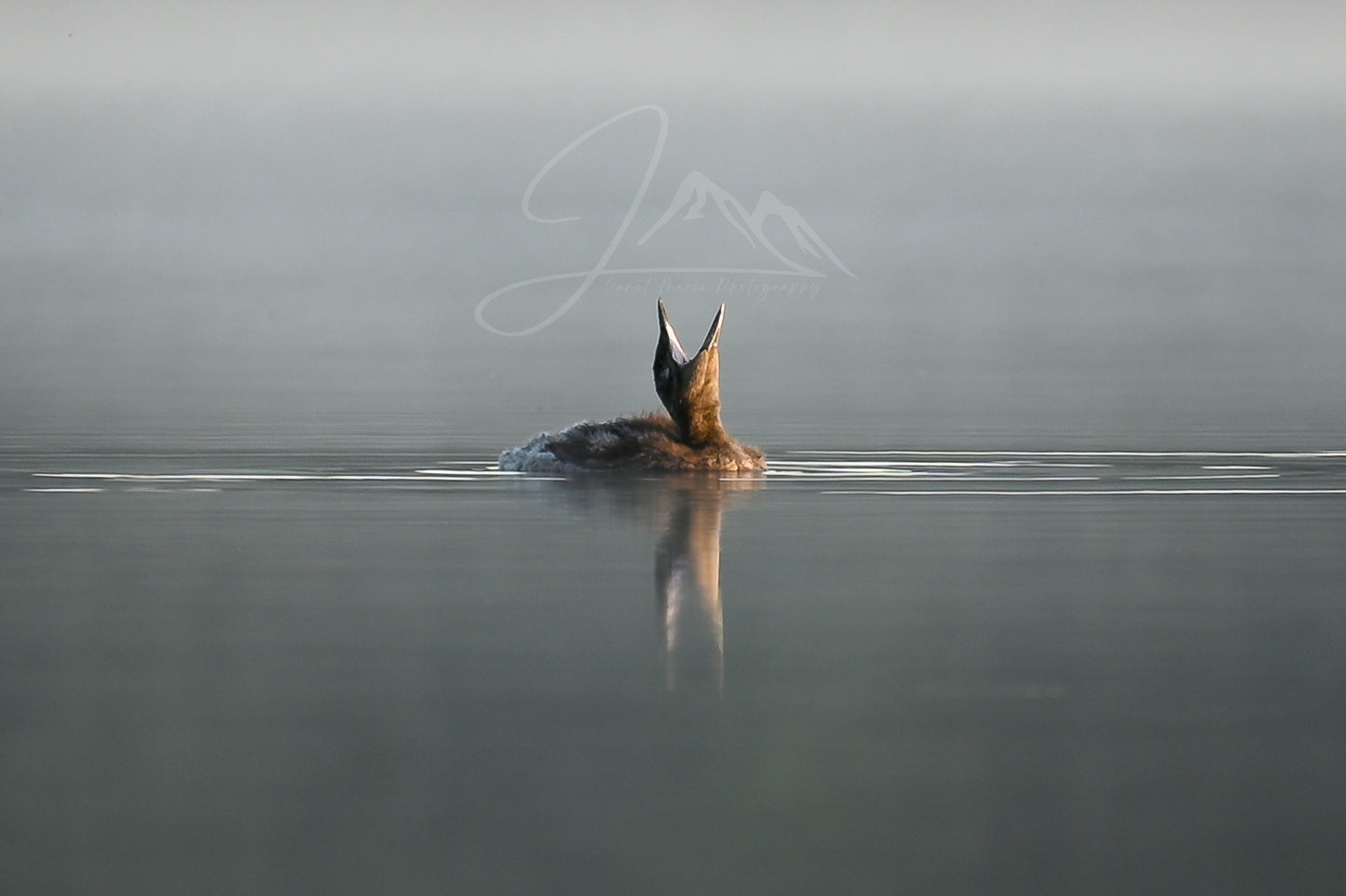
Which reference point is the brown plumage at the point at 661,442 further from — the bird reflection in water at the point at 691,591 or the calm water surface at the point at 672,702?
the calm water surface at the point at 672,702

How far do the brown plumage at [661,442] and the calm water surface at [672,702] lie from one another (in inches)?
131

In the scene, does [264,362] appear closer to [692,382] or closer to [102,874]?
[692,382]

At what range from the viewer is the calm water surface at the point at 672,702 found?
5789mm

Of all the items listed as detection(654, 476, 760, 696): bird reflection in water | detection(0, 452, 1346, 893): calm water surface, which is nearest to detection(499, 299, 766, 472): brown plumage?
detection(654, 476, 760, 696): bird reflection in water

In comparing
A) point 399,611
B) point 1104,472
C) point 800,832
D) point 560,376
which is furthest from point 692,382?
point 560,376

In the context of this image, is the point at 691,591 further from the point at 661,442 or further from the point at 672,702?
the point at 661,442

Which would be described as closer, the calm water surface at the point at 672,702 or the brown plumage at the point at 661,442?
the calm water surface at the point at 672,702

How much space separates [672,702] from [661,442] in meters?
9.88

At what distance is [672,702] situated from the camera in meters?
7.54

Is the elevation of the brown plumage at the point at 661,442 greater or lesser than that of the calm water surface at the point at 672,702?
greater

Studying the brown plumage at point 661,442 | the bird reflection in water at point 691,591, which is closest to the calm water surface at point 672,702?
the bird reflection in water at point 691,591

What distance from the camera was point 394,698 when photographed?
762 cm

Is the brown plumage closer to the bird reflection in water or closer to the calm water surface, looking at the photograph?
the bird reflection in water

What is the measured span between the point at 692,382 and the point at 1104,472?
3036mm
